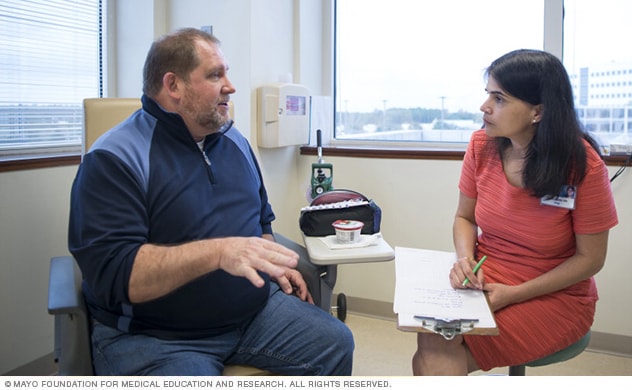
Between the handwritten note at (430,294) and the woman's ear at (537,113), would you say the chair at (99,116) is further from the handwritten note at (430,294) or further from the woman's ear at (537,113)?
the woman's ear at (537,113)

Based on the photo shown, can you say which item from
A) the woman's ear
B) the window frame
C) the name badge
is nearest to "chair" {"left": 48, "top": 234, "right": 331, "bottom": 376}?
the name badge

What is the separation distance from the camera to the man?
47.4 inches

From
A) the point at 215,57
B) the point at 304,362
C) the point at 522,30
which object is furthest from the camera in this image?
the point at 522,30

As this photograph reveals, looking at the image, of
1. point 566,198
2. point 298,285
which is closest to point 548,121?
point 566,198

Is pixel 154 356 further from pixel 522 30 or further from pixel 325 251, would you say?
pixel 522 30

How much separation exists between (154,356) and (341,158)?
168 centimetres

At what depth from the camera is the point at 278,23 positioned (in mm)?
2594

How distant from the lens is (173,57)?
59.3 inches

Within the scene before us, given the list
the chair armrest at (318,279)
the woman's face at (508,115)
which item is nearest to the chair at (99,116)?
the chair armrest at (318,279)

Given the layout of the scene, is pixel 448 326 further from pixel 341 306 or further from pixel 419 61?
pixel 419 61

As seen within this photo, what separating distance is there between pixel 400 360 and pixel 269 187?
99 cm

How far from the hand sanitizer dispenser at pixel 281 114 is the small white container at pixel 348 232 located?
89 cm

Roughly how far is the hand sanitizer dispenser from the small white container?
2.93ft

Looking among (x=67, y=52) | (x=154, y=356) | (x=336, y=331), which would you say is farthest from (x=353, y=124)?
(x=154, y=356)
